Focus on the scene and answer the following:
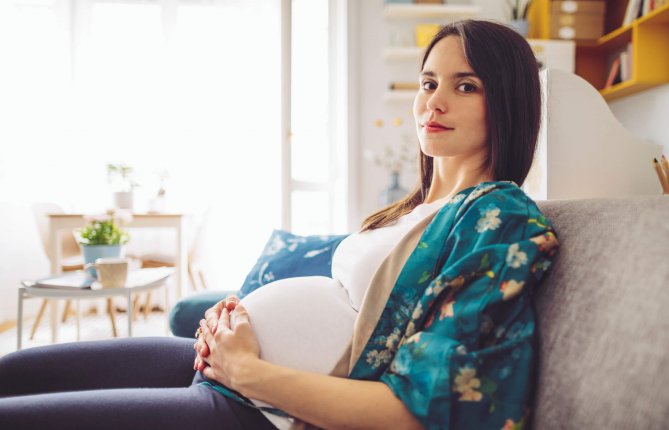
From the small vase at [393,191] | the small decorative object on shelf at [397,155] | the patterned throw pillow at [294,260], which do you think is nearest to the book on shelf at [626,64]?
the small decorative object on shelf at [397,155]

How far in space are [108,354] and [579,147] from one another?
50.1 inches

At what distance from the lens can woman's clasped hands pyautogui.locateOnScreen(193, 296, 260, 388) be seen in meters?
0.70

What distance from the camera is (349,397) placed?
603mm

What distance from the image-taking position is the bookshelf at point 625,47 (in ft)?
8.73

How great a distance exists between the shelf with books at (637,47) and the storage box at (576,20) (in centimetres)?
8

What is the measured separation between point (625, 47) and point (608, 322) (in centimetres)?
331

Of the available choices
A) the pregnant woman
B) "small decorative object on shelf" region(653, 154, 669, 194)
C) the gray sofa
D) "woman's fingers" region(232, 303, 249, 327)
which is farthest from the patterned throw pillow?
"small decorative object on shelf" region(653, 154, 669, 194)

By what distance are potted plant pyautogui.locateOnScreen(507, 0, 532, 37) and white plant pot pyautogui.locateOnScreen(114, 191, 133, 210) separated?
9.41 feet

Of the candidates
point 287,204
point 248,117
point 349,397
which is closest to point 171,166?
point 248,117

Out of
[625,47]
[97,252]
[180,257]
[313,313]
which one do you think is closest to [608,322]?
[313,313]

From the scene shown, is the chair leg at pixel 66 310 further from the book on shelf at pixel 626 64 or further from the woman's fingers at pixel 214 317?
the book on shelf at pixel 626 64

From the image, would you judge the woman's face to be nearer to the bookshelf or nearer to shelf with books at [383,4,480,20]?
the bookshelf

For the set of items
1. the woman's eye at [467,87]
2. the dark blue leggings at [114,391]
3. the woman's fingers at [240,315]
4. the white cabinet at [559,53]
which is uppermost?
the white cabinet at [559,53]

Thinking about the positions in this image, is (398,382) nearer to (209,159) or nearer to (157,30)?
(209,159)
